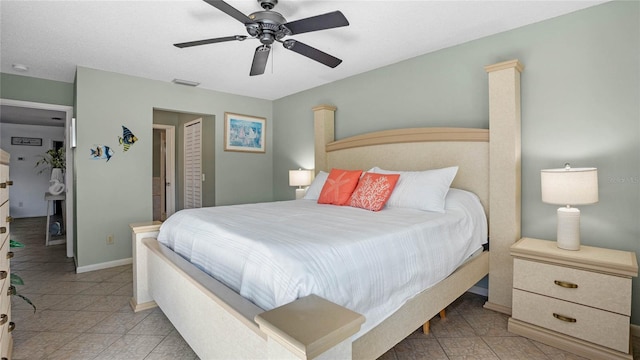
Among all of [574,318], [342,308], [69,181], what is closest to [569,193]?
[574,318]

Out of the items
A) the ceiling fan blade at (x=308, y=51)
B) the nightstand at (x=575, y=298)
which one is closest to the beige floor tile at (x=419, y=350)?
the nightstand at (x=575, y=298)

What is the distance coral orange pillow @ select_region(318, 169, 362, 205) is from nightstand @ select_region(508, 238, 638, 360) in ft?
4.51

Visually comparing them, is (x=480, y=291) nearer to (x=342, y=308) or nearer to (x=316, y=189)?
→ (x=316, y=189)

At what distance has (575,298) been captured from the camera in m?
1.87

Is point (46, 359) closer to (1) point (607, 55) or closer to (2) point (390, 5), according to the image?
(2) point (390, 5)

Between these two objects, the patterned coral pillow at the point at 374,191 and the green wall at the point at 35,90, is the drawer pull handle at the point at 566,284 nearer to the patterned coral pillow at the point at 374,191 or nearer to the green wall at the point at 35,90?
the patterned coral pillow at the point at 374,191

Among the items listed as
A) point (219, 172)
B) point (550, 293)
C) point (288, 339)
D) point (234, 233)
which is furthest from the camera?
point (219, 172)

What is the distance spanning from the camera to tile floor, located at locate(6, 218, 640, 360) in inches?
72.4

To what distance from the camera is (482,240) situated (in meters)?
2.46

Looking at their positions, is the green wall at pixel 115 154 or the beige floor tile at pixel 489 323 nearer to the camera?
the beige floor tile at pixel 489 323

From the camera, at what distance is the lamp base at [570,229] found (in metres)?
1.98

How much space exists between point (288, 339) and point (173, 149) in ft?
18.7

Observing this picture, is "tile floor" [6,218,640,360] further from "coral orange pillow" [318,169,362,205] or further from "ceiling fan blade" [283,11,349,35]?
"ceiling fan blade" [283,11,349,35]

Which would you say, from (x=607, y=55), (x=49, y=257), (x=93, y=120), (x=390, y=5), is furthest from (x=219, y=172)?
(x=607, y=55)
